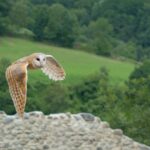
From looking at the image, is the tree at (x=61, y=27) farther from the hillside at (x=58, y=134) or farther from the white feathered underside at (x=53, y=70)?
the white feathered underside at (x=53, y=70)

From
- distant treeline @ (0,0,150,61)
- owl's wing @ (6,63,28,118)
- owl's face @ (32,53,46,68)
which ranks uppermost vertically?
owl's face @ (32,53,46,68)

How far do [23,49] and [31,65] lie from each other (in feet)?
140

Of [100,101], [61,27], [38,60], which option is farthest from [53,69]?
[61,27]

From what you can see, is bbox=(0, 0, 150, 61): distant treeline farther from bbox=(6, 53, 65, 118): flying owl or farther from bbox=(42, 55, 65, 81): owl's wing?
bbox=(6, 53, 65, 118): flying owl

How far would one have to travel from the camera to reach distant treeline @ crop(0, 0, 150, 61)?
5250 cm

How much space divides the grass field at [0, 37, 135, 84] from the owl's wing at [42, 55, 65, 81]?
3937cm

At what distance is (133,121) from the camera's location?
25.5 m

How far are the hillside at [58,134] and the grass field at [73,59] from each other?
2468cm

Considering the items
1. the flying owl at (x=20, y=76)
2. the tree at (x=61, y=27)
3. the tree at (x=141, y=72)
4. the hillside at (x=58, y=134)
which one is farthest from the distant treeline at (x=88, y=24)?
the flying owl at (x=20, y=76)

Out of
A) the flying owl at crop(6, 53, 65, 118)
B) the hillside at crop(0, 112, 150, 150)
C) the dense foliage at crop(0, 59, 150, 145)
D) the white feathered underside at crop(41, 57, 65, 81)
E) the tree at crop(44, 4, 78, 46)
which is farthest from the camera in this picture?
the tree at crop(44, 4, 78, 46)

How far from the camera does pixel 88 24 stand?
69.1 m

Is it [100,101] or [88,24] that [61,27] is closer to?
[88,24]

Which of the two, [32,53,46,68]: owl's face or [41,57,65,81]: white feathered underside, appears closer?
[32,53,46,68]: owl's face

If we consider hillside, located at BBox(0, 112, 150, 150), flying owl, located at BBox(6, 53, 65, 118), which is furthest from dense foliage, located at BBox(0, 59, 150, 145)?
flying owl, located at BBox(6, 53, 65, 118)
